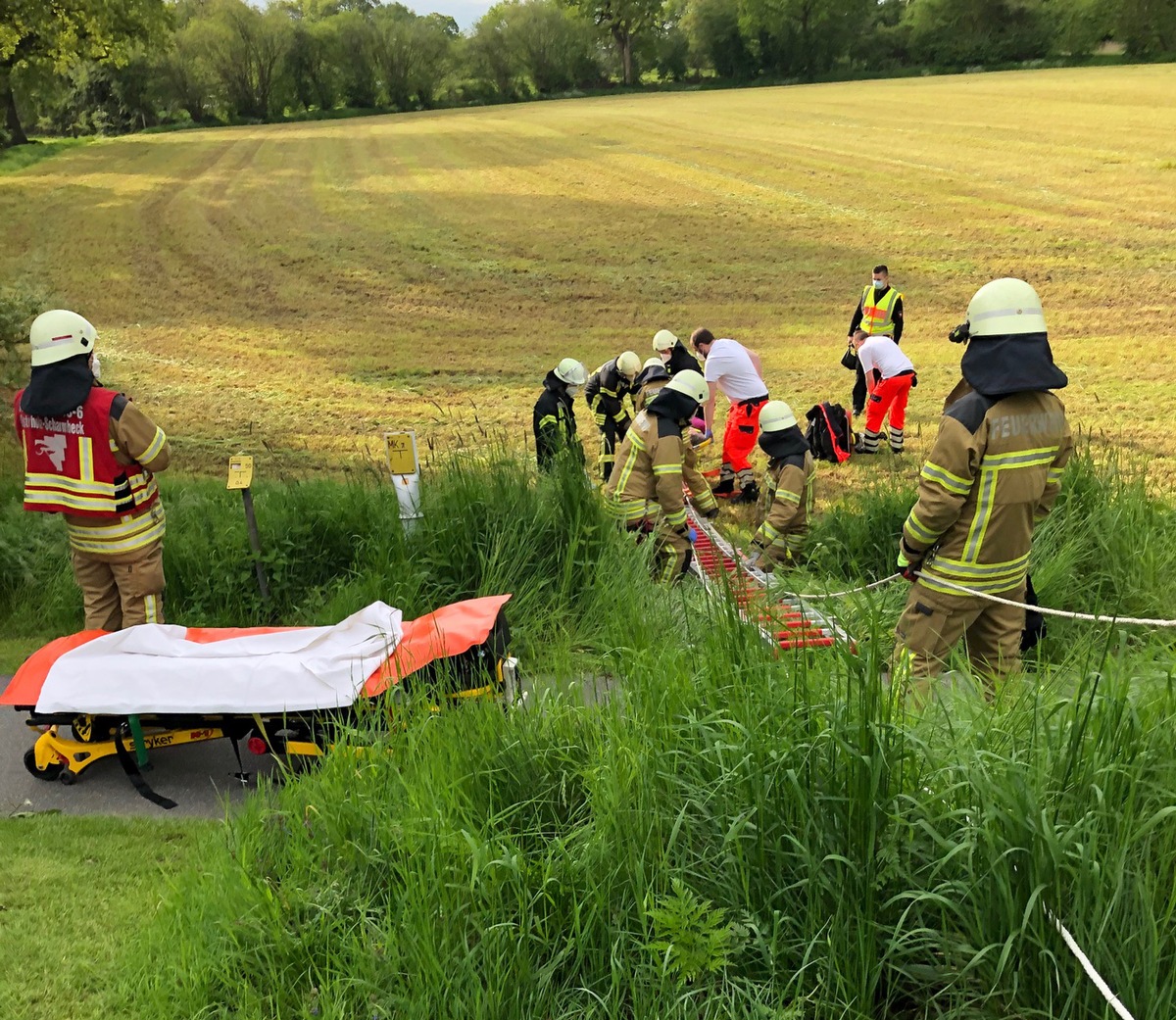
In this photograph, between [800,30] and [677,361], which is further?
[800,30]

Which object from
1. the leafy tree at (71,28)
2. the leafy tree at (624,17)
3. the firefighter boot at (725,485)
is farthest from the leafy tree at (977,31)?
the firefighter boot at (725,485)

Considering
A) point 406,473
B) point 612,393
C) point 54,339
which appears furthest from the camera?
point 612,393

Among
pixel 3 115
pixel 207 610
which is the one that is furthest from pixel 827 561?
pixel 3 115

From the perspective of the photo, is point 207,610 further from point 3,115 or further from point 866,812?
point 3,115

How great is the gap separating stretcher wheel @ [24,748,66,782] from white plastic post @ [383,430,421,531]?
7.76 ft

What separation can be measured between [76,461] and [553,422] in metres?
4.23

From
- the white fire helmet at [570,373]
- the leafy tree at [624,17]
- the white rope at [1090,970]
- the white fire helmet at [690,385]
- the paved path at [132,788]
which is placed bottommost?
the paved path at [132,788]

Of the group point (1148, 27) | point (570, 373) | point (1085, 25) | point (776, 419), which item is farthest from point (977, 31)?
point (776, 419)

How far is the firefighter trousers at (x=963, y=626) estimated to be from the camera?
4652mm

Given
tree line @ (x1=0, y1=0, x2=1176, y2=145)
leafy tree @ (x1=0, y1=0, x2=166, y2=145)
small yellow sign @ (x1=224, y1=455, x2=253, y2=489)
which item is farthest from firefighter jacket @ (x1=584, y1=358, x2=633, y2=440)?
tree line @ (x1=0, y1=0, x2=1176, y2=145)

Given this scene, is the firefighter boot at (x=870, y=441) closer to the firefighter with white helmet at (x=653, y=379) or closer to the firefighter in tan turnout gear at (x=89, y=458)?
the firefighter with white helmet at (x=653, y=379)

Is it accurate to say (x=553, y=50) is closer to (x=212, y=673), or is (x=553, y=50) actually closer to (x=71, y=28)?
(x=71, y=28)

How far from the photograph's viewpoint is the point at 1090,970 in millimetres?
2080

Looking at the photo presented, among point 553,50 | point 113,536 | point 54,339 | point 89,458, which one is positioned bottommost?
point 113,536
